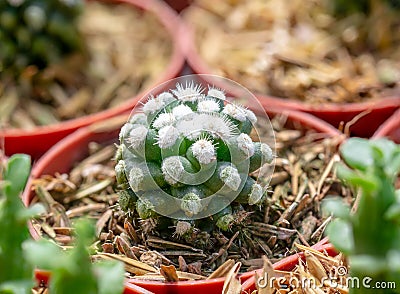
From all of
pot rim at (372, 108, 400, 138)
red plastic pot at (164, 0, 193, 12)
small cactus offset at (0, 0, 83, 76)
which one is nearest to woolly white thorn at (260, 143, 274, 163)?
pot rim at (372, 108, 400, 138)

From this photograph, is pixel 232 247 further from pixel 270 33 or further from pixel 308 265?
pixel 270 33

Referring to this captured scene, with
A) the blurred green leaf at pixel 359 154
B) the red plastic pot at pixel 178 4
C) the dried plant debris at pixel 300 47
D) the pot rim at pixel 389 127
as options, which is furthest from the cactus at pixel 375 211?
the red plastic pot at pixel 178 4

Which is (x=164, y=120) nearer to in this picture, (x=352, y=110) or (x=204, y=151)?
(x=204, y=151)

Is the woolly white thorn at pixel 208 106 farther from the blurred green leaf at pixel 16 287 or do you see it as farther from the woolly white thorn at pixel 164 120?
the blurred green leaf at pixel 16 287

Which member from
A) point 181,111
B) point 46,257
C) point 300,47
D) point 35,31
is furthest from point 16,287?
point 300,47

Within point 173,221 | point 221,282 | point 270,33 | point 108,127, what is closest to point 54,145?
point 108,127

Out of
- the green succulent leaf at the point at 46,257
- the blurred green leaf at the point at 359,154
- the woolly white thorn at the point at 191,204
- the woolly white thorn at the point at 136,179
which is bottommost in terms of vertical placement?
the green succulent leaf at the point at 46,257

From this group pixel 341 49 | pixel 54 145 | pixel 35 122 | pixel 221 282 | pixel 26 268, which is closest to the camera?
pixel 26 268
